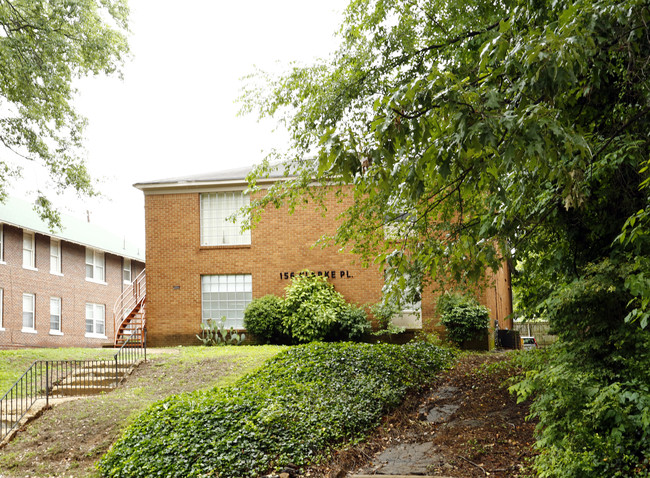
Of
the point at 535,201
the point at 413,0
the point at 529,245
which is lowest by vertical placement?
the point at 529,245

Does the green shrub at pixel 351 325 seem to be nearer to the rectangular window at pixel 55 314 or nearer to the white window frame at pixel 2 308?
the white window frame at pixel 2 308

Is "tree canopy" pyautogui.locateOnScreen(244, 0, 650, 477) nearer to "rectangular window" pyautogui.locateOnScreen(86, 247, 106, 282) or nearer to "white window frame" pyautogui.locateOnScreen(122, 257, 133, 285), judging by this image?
"rectangular window" pyautogui.locateOnScreen(86, 247, 106, 282)

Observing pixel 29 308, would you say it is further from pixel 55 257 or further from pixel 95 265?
pixel 95 265

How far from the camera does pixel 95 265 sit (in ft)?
103

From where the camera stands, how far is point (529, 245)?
23.6 ft

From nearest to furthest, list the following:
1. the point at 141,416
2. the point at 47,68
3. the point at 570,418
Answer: the point at 570,418 → the point at 141,416 → the point at 47,68

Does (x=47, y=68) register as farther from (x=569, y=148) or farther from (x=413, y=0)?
(x=569, y=148)

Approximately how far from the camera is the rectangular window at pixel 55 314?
1081 inches

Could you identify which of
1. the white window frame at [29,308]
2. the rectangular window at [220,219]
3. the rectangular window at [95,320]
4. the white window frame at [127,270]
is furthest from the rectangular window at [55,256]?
the rectangular window at [220,219]

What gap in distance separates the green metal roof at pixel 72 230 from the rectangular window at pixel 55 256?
60cm

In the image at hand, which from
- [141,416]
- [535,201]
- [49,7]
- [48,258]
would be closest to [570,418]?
[535,201]

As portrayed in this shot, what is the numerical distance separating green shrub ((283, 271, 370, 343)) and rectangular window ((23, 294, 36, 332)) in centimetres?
1485

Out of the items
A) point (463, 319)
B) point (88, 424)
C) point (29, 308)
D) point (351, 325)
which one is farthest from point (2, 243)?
point (463, 319)

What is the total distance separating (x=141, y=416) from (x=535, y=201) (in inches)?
266
